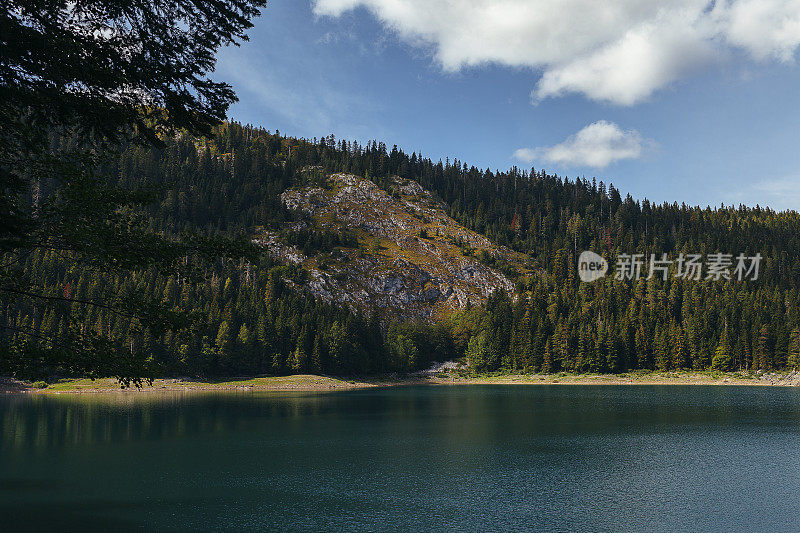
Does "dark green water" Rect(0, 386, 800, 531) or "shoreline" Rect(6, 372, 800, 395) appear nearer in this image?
"dark green water" Rect(0, 386, 800, 531)

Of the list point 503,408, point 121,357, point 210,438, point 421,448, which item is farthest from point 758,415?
point 121,357

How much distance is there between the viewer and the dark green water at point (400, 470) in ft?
116

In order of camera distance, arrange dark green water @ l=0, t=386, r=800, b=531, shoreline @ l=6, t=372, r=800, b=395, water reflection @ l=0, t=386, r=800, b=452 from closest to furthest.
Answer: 1. dark green water @ l=0, t=386, r=800, b=531
2. water reflection @ l=0, t=386, r=800, b=452
3. shoreline @ l=6, t=372, r=800, b=395

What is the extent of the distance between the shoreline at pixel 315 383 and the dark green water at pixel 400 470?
4687 cm

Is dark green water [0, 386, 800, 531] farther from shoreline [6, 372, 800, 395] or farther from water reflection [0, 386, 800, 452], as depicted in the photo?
shoreline [6, 372, 800, 395]

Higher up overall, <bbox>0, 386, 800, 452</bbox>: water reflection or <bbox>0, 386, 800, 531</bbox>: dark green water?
<bbox>0, 386, 800, 531</bbox>: dark green water

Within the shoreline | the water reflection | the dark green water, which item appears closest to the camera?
the dark green water

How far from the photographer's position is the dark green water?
35219 millimetres

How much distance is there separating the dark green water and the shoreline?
46869 mm

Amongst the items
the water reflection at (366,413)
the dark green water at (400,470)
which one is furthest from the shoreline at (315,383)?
the dark green water at (400,470)

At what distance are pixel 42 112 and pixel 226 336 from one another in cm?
15790

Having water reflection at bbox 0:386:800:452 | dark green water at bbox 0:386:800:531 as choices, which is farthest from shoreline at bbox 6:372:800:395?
dark green water at bbox 0:386:800:531

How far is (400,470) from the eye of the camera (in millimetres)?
49844

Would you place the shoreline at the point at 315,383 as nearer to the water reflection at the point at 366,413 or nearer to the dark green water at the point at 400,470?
the water reflection at the point at 366,413
